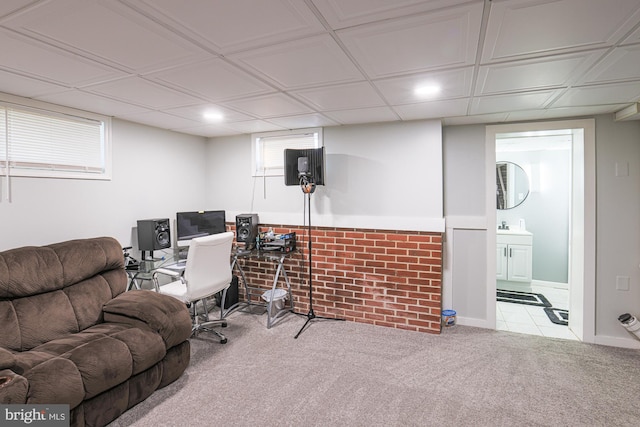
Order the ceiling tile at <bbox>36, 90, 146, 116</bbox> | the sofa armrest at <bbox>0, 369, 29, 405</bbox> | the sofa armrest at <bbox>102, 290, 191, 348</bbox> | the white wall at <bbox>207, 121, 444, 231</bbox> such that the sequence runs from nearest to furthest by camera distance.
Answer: the sofa armrest at <bbox>0, 369, 29, 405</bbox> < the sofa armrest at <bbox>102, 290, 191, 348</bbox> < the ceiling tile at <bbox>36, 90, 146, 116</bbox> < the white wall at <bbox>207, 121, 444, 231</bbox>

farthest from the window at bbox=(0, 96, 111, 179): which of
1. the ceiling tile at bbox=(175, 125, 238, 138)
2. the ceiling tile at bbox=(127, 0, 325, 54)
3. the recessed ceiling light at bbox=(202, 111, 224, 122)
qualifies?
the ceiling tile at bbox=(127, 0, 325, 54)

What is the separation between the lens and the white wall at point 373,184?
3.45 meters

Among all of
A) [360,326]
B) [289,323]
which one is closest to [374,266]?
[360,326]

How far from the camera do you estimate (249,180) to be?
4.36 m

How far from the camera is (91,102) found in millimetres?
2777

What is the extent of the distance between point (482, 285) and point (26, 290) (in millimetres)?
4107

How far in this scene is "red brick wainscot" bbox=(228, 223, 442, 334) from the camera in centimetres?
346

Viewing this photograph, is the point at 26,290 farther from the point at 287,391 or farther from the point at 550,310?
the point at 550,310

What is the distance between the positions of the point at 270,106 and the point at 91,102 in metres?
1.53

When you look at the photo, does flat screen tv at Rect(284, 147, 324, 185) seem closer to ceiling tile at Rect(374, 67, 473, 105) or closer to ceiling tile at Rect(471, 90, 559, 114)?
ceiling tile at Rect(374, 67, 473, 105)

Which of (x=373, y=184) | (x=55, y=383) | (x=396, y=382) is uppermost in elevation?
(x=373, y=184)

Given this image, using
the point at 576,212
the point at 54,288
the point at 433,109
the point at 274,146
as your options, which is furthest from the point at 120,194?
the point at 576,212

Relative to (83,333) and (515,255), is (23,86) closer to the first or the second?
(83,333)

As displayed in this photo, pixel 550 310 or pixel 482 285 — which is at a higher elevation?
pixel 482 285
